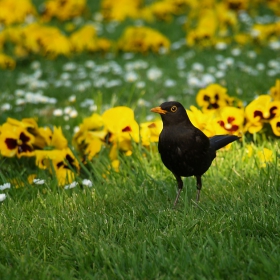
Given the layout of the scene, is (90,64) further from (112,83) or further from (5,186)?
(5,186)

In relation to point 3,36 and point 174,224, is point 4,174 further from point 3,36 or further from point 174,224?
point 3,36

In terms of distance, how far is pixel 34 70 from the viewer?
7.84 meters

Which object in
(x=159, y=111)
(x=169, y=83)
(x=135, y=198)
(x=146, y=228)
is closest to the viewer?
(x=146, y=228)

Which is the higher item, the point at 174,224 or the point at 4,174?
the point at 4,174

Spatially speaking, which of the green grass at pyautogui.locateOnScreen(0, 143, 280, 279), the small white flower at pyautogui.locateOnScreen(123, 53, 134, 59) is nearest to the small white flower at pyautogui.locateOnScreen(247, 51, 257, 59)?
the small white flower at pyautogui.locateOnScreen(123, 53, 134, 59)

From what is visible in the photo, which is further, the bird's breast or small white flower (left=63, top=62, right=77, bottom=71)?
small white flower (left=63, top=62, right=77, bottom=71)

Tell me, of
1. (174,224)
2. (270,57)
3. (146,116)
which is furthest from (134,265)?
(270,57)

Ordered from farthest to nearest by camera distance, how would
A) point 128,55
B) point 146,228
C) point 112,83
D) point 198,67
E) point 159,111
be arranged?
point 128,55 → point 198,67 → point 112,83 → point 159,111 → point 146,228

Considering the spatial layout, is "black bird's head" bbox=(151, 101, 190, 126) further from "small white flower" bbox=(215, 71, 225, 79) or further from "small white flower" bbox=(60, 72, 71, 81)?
"small white flower" bbox=(60, 72, 71, 81)

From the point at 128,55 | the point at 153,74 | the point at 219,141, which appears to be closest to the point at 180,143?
the point at 219,141

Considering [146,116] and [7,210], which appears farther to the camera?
[146,116]

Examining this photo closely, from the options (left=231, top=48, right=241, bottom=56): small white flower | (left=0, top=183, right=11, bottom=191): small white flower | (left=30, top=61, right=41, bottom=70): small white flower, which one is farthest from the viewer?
(left=30, top=61, right=41, bottom=70): small white flower

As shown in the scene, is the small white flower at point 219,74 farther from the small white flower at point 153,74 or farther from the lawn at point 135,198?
the small white flower at point 153,74

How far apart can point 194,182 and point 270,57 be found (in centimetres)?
415
